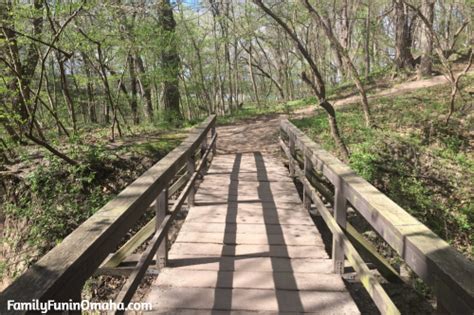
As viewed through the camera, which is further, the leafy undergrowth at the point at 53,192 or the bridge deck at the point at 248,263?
the leafy undergrowth at the point at 53,192

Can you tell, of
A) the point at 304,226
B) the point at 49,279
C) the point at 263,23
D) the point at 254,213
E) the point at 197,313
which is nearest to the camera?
the point at 49,279

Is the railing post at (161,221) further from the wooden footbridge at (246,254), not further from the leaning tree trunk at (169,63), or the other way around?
the leaning tree trunk at (169,63)

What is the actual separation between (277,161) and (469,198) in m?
4.08

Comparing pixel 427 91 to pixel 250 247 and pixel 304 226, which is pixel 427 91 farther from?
pixel 250 247

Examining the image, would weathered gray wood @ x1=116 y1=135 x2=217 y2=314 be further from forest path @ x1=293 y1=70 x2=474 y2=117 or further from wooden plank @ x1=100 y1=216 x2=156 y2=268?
forest path @ x1=293 y1=70 x2=474 y2=117

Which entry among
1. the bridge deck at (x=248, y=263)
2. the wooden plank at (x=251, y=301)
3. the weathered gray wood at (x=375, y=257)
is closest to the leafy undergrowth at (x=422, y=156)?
the bridge deck at (x=248, y=263)

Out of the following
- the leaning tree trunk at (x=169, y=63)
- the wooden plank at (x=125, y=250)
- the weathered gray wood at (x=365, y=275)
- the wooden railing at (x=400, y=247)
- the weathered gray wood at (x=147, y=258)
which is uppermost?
the leaning tree trunk at (x=169, y=63)

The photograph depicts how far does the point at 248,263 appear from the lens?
3.63 m

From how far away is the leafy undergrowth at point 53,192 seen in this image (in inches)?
246

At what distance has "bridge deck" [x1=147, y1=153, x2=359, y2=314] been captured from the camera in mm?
2934

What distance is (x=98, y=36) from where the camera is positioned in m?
9.37

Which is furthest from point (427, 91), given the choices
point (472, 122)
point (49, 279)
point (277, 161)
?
point (49, 279)

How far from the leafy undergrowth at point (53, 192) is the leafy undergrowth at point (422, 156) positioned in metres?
5.01

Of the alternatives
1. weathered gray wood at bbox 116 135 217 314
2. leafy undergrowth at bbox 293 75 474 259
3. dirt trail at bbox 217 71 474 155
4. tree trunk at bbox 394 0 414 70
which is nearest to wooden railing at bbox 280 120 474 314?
weathered gray wood at bbox 116 135 217 314
